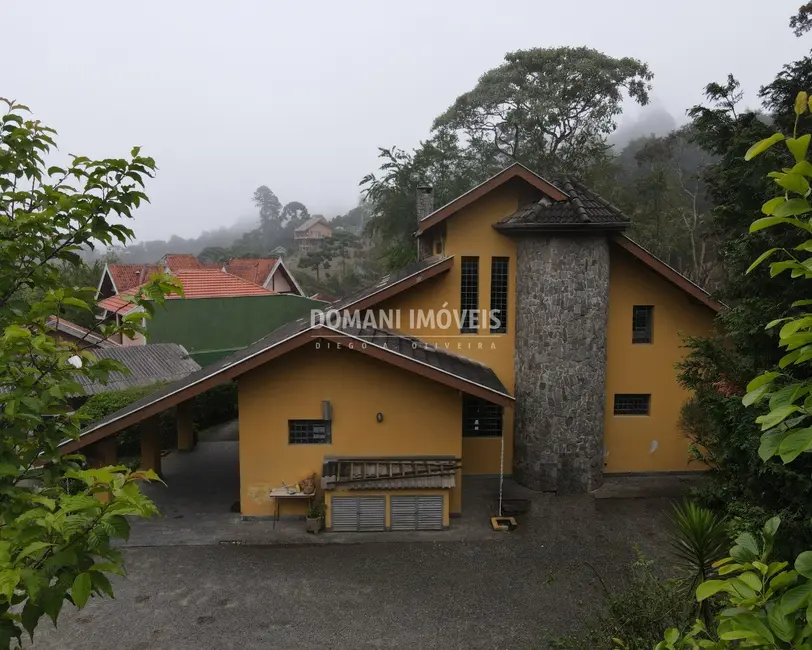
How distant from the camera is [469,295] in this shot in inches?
586

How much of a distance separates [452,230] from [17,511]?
12.2m

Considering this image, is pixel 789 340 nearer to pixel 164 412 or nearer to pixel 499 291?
pixel 499 291

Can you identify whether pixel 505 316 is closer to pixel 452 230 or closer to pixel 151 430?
pixel 452 230

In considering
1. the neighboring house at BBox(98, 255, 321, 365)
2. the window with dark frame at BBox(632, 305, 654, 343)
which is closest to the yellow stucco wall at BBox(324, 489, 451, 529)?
the window with dark frame at BBox(632, 305, 654, 343)

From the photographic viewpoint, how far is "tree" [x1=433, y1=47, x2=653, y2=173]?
36.6 m

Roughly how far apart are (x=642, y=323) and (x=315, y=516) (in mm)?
10135

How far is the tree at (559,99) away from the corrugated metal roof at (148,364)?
84.3 feet

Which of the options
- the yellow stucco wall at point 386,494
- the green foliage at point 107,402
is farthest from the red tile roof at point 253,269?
the yellow stucco wall at point 386,494

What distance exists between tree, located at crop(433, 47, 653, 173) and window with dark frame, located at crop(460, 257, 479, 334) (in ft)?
81.8

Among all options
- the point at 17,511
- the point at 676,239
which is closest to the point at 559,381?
the point at 17,511

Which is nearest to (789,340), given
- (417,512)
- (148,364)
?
(417,512)

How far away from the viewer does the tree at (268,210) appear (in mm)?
119750

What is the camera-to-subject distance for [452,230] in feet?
47.8

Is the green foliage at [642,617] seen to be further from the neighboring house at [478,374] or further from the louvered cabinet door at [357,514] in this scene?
the louvered cabinet door at [357,514]
